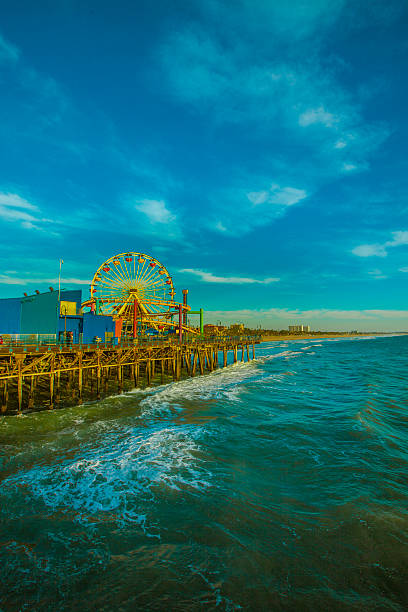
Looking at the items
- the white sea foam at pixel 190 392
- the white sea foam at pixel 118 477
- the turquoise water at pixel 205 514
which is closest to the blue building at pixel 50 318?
the white sea foam at pixel 190 392

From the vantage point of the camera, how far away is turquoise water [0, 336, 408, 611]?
5.47m

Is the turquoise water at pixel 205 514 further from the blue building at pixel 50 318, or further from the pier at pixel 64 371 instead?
the blue building at pixel 50 318

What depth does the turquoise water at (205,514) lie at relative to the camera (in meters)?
5.47

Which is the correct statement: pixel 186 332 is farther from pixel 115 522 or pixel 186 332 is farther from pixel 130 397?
pixel 115 522

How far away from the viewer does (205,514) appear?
305 inches

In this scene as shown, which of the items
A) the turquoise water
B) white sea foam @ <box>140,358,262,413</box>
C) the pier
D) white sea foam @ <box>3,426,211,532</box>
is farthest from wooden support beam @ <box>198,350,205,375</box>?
white sea foam @ <box>3,426,211,532</box>

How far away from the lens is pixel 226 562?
6160 mm

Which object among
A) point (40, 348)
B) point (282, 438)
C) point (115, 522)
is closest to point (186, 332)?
point (40, 348)

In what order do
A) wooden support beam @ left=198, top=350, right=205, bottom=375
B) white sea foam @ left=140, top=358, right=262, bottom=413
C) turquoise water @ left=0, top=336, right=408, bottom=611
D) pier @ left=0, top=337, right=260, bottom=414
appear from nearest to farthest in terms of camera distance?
1. turquoise water @ left=0, top=336, right=408, bottom=611
2. pier @ left=0, top=337, right=260, bottom=414
3. white sea foam @ left=140, top=358, right=262, bottom=413
4. wooden support beam @ left=198, top=350, right=205, bottom=375

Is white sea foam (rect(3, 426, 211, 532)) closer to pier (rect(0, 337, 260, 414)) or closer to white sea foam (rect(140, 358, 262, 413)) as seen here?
white sea foam (rect(140, 358, 262, 413))

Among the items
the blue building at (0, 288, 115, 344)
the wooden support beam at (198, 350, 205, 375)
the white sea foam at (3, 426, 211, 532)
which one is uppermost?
the blue building at (0, 288, 115, 344)

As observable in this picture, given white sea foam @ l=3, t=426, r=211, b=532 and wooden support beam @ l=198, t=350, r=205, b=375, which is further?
wooden support beam @ l=198, t=350, r=205, b=375

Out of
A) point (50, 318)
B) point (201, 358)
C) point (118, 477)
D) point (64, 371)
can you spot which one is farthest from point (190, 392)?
point (50, 318)

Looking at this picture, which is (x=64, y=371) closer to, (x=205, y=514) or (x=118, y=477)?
(x=118, y=477)
